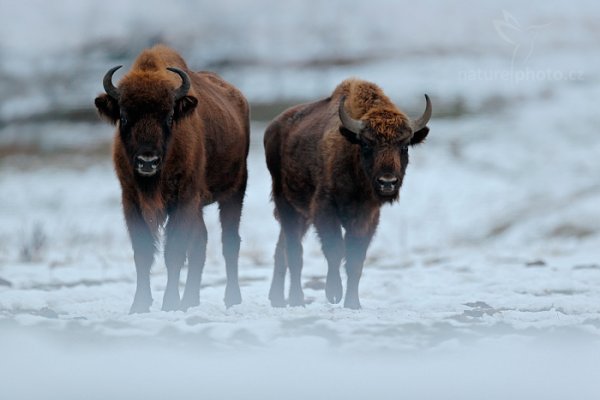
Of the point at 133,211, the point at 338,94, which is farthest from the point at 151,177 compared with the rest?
the point at 338,94

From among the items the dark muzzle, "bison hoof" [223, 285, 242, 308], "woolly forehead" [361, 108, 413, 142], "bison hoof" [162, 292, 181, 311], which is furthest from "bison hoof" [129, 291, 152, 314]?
"woolly forehead" [361, 108, 413, 142]

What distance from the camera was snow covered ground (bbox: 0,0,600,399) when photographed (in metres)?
6.89

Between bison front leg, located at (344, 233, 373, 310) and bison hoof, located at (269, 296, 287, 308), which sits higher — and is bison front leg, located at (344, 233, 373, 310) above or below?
above

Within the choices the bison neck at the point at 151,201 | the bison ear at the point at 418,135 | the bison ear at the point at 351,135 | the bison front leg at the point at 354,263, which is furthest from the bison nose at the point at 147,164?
the bison ear at the point at 418,135

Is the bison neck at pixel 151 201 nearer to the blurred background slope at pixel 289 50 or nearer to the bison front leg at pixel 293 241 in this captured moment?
the bison front leg at pixel 293 241

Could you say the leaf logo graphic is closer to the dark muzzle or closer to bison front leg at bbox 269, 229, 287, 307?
bison front leg at bbox 269, 229, 287, 307

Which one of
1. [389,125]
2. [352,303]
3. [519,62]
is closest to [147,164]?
[389,125]

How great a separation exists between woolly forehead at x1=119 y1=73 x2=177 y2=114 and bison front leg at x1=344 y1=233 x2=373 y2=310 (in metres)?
2.50

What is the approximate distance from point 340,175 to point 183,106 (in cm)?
198

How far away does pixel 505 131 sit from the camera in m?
41.0

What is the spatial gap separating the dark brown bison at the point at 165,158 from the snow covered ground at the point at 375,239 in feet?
1.91

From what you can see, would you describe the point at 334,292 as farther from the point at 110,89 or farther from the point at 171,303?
the point at 110,89

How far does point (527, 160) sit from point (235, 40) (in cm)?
2677

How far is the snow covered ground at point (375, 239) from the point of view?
6891 mm
